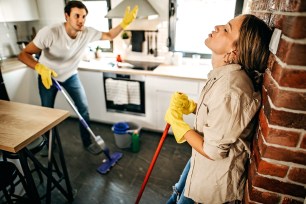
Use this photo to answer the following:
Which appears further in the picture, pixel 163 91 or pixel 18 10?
pixel 18 10

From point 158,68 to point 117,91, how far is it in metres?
0.58

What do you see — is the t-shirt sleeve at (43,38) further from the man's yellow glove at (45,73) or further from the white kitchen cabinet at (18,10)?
the white kitchen cabinet at (18,10)

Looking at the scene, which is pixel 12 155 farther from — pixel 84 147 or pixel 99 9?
pixel 99 9

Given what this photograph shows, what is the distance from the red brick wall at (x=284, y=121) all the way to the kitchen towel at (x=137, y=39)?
2092mm

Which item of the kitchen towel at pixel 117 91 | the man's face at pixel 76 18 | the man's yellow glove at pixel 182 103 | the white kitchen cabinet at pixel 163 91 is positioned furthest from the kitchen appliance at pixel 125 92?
the man's yellow glove at pixel 182 103

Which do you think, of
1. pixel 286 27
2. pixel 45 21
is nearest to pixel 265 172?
pixel 286 27

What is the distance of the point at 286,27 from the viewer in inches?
25.1

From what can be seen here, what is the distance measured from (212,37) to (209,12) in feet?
5.82

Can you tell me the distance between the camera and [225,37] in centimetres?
96

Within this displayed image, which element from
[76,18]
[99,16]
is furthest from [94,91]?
[99,16]

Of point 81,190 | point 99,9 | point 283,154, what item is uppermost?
point 99,9

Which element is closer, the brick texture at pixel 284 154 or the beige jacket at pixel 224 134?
the brick texture at pixel 284 154

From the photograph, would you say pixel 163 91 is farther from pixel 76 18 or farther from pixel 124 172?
pixel 76 18

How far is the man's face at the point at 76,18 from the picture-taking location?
1.91 metres
